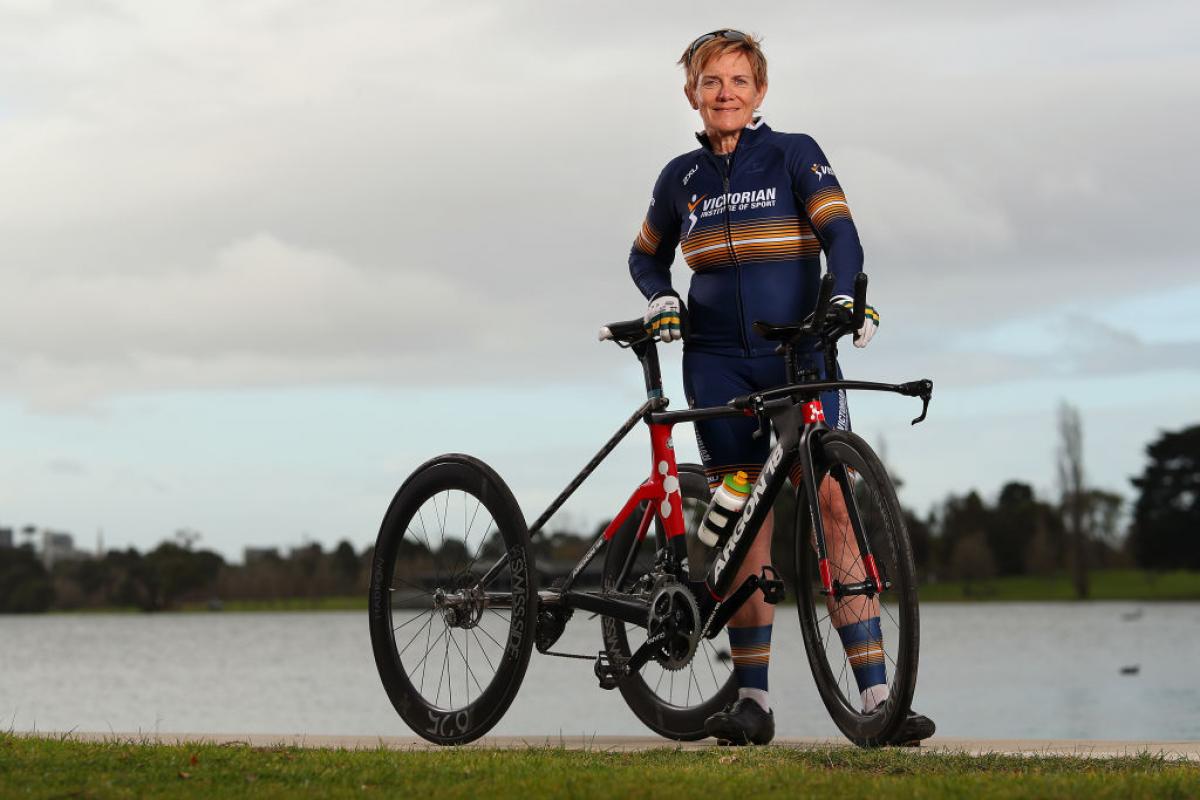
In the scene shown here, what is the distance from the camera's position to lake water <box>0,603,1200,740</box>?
35.0 meters

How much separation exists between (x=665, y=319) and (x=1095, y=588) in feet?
383

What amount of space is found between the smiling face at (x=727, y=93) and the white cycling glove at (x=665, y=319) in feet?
2.47

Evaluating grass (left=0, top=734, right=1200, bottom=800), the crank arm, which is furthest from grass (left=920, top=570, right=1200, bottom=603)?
grass (left=0, top=734, right=1200, bottom=800)

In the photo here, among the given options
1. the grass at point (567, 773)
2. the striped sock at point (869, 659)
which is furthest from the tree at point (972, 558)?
the grass at point (567, 773)

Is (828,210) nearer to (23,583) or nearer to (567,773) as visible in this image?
(567,773)

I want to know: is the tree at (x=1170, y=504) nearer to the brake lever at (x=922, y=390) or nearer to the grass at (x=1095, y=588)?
the grass at (x=1095, y=588)

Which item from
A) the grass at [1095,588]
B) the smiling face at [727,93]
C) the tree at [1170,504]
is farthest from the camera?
the grass at [1095,588]

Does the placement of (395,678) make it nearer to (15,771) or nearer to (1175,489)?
(15,771)

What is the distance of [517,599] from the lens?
629 cm

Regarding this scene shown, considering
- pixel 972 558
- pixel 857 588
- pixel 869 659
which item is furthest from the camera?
pixel 972 558

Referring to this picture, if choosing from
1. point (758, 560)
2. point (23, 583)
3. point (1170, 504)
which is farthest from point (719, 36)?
point (1170, 504)

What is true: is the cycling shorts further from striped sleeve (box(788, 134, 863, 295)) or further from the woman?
striped sleeve (box(788, 134, 863, 295))

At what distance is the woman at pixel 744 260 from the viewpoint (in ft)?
21.1

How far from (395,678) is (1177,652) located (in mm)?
59785
